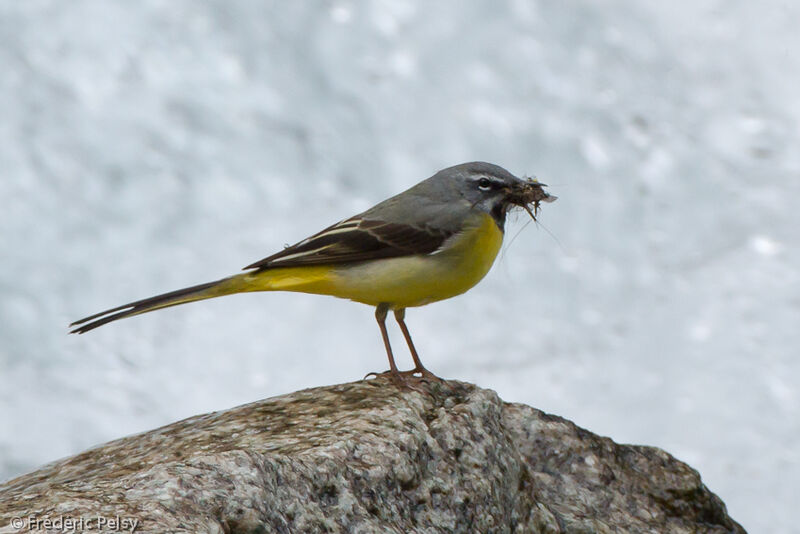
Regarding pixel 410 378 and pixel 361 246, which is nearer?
pixel 410 378

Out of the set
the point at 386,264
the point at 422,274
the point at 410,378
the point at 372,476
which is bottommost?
the point at 372,476

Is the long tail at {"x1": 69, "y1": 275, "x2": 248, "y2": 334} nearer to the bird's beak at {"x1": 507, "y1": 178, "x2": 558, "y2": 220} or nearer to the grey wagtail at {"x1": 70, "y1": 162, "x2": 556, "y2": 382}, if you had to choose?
the grey wagtail at {"x1": 70, "y1": 162, "x2": 556, "y2": 382}

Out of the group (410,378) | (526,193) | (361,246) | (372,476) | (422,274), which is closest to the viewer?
(372,476)

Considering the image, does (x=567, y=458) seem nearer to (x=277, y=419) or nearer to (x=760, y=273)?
(x=277, y=419)

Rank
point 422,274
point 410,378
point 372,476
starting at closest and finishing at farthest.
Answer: point 372,476, point 410,378, point 422,274

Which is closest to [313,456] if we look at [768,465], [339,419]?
[339,419]

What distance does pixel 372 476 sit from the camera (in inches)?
183

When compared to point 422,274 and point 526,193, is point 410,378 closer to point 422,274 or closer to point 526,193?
point 422,274

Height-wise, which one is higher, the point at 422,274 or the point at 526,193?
the point at 526,193

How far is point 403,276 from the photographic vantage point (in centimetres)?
618

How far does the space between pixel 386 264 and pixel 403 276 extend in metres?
0.14

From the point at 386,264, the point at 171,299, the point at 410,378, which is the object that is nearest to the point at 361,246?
the point at 386,264

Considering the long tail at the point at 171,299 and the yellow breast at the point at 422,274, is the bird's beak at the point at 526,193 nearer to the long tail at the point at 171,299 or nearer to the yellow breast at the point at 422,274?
the yellow breast at the point at 422,274

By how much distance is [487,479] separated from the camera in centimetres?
513
